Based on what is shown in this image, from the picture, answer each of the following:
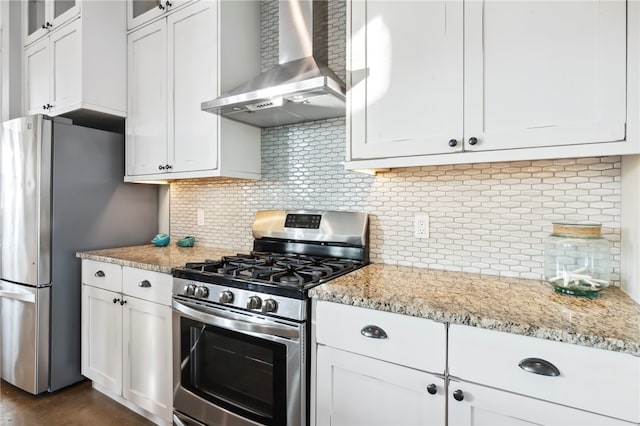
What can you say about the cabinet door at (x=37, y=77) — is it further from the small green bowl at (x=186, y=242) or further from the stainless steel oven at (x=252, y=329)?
the stainless steel oven at (x=252, y=329)

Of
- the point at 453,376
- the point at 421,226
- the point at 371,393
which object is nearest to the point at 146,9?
the point at 421,226

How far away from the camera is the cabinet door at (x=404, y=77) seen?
1387 millimetres

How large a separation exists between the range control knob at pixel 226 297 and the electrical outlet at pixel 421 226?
3.22 ft

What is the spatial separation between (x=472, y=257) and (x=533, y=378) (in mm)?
750

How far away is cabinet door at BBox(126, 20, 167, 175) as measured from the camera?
2346mm

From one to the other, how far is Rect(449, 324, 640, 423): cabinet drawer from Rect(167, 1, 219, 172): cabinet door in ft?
5.57

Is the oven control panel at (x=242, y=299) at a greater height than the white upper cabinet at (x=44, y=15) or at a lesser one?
lesser

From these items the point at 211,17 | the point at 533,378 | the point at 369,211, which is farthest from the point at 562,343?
the point at 211,17

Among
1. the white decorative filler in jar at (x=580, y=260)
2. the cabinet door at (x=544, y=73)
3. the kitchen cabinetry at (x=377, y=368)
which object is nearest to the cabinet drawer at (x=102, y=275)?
the kitchen cabinetry at (x=377, y=368)

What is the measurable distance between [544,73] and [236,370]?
68.7 inches

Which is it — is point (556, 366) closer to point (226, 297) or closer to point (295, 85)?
point (226, 297)

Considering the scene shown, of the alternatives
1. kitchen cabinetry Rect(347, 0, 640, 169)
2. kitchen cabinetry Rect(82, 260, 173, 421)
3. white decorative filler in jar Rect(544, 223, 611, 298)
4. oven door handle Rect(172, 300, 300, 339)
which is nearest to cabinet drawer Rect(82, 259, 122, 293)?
kitchen cabinetry Rect(82, 260, 173, 421)

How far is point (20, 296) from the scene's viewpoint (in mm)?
2281

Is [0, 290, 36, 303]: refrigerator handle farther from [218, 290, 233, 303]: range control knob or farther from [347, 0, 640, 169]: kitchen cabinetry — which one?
[347, 0, 640, 169]: kitchen cabinetry
